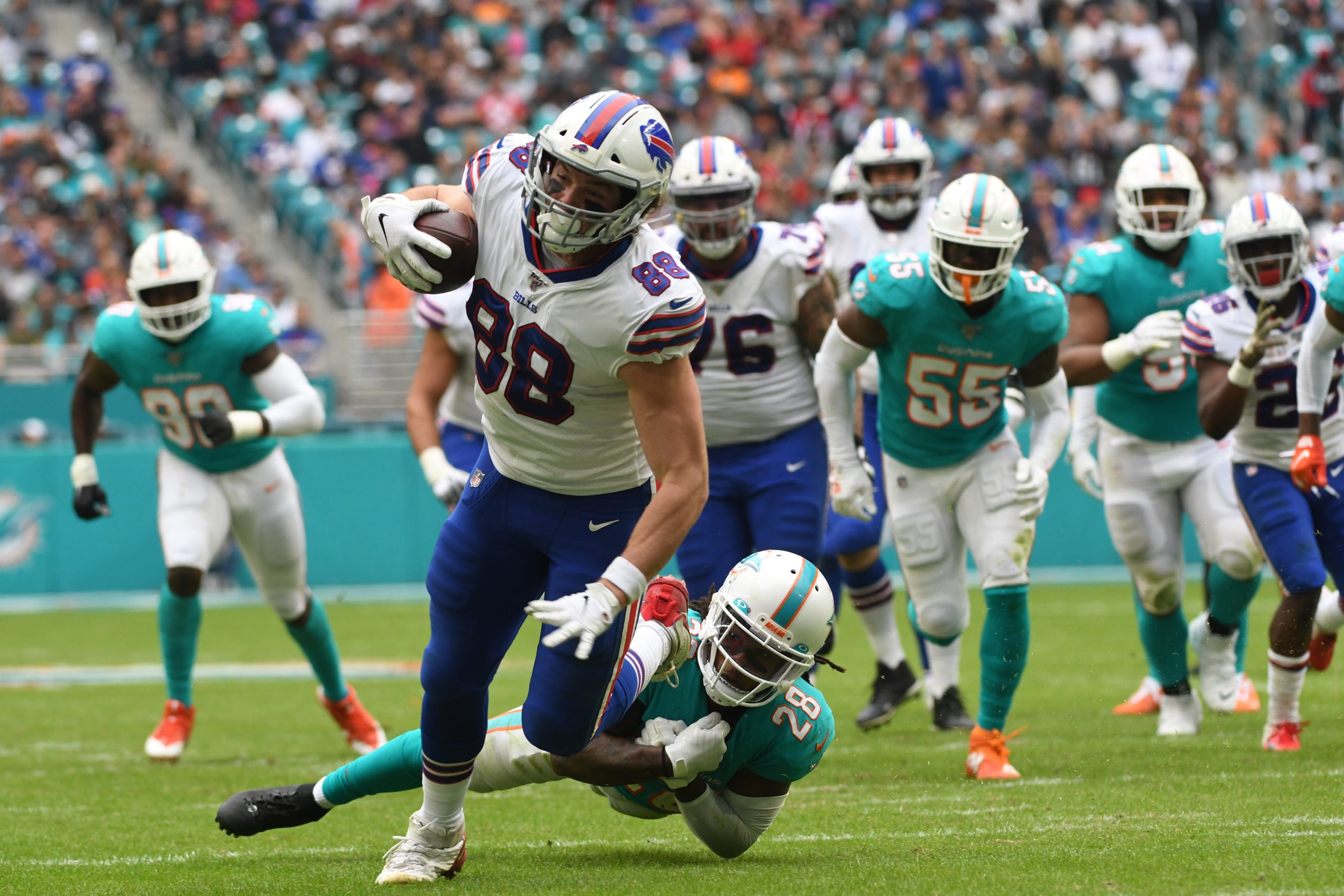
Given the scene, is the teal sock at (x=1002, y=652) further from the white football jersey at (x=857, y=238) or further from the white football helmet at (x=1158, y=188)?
the white football jersey at (x=857, y=238)

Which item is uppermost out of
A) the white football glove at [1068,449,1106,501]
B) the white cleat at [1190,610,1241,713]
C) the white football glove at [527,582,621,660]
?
the white football glove at [527,582,621,660]

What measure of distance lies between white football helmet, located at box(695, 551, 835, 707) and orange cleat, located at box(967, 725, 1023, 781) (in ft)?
4.99

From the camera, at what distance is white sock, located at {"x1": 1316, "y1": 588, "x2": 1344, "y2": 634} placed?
6.29 m

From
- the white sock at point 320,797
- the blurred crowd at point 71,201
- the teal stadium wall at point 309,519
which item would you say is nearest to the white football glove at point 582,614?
the white sock at point 320,797

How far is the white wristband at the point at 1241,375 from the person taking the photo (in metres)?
5.62

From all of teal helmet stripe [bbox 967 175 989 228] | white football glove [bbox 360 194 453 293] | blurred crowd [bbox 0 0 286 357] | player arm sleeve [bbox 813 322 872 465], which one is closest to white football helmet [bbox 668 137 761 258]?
player arm sleeve [bbox 813 322 872 465]

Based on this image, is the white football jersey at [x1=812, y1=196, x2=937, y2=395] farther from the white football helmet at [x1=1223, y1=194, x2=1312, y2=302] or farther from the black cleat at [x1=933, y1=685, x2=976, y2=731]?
the white football helmet at [x1=1223, y1=194, x2=1312, y2=302]

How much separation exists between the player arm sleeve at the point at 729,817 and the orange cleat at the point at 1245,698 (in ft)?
10.9

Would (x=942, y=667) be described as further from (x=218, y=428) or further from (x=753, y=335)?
(x=218, y=428)

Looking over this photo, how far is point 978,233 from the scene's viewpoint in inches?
213

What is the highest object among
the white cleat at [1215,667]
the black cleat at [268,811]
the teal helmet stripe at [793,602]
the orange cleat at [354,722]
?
the teal helmet stripe at [793,602]

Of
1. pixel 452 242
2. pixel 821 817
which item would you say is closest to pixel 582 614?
pixel 452 242

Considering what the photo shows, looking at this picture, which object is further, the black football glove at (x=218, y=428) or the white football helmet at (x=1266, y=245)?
the black football glove at (x=218, y=428)

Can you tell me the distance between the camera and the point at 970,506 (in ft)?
18.9
